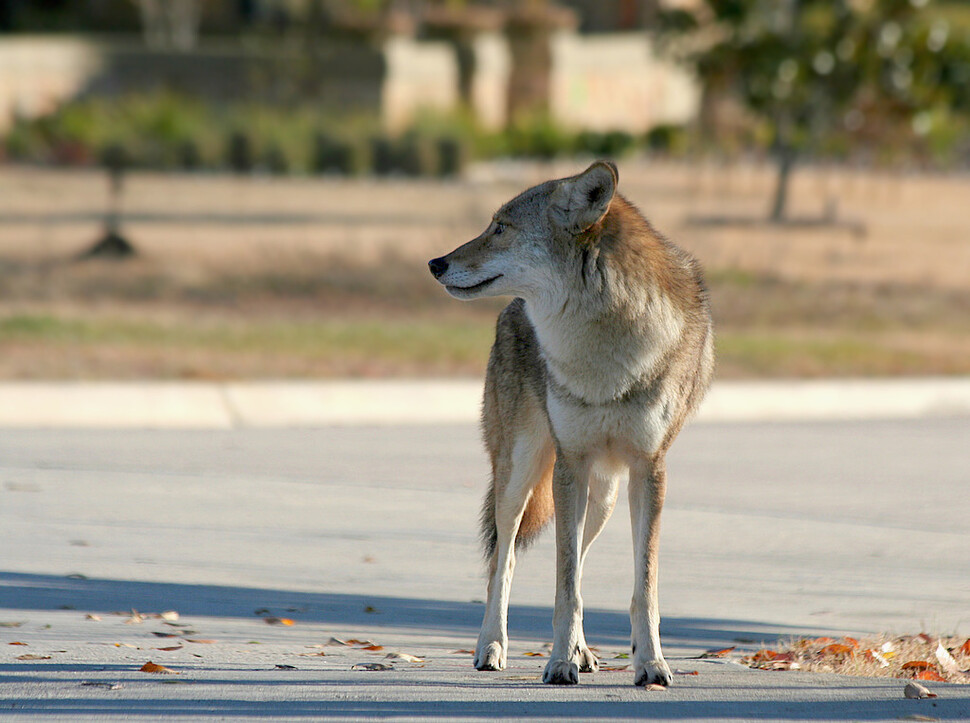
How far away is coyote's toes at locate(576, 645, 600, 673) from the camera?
564 centimetres

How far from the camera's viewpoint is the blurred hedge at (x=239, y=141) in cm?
3550

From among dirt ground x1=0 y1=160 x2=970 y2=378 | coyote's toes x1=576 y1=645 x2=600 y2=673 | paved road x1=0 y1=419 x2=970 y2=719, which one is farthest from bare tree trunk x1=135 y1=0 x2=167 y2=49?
coyote's toes x1=576 y1=645 x2=600 y2=673

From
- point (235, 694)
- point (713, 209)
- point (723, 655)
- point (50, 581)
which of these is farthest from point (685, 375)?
point (713, 209)

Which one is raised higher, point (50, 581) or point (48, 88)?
point (48, 88)

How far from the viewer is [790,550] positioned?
335 inches

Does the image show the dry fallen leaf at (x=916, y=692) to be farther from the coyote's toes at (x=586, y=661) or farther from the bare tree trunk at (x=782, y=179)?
the bare tree trunk at (x=782, y=179)

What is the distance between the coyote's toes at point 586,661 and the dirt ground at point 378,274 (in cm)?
897

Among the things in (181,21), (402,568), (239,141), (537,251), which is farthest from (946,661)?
(181,21)

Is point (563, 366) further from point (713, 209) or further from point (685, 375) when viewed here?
point (713, 209)

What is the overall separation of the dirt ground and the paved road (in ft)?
11.4

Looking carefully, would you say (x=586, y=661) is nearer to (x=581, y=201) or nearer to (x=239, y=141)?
(x=581, y=201)

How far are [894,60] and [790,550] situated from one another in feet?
63.4

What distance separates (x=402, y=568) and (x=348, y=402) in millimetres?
5625

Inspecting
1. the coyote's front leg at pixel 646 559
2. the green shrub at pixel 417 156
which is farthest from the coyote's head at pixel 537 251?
the green shrub at pixel 417 156
